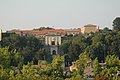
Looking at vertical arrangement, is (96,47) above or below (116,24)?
below

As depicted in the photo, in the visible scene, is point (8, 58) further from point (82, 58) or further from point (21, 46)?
point (21, 46)

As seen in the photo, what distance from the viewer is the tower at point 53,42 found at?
70500 mm

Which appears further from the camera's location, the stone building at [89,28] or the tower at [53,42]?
the stone building at [89,28]

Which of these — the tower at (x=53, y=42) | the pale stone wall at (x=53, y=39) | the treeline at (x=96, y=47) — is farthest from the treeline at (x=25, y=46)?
the pale stone wall at (x=53, y=39)

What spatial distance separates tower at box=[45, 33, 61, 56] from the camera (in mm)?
70500

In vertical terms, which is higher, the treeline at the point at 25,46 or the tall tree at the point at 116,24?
the tall tree at the point at 116,24

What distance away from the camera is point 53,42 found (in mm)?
73812

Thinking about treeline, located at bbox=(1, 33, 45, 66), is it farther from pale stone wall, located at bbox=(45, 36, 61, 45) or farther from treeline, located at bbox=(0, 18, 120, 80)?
pale stone wall, located at bbox=(45, 36, 61, 45)

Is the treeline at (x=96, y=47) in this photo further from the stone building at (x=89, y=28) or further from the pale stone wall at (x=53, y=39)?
the stone building at (x=89, y=28)

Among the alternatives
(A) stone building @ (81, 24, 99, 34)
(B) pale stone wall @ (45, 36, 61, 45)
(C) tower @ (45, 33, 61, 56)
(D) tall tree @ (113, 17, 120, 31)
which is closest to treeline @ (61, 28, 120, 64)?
(C) tower @ (45, 33, 61, 56)

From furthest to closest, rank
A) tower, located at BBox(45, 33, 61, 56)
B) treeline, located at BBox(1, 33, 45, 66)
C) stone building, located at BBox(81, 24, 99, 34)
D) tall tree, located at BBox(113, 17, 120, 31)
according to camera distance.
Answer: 1. stone building, located at BBox(81, 24, 99, 34)
2. tall tree, located at BBox(113, 17, 120, 31)
3. tower, located at BBox(45, 33, 61, 56)
4. treeline, located at BBox(1, 33, 45, 66)

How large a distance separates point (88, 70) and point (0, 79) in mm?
15663

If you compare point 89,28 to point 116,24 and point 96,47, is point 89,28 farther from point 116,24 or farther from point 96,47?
point 96,47

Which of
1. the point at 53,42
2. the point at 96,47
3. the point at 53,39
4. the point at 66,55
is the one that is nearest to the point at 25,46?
the point at 66,55
